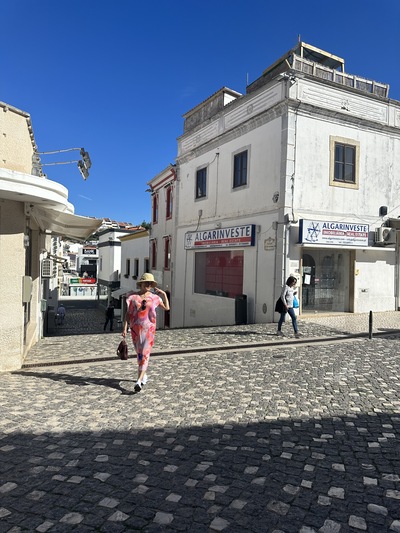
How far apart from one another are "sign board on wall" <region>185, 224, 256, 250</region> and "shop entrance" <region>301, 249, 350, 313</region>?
2.11 m

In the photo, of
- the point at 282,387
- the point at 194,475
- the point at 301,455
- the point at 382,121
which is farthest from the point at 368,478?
the point at 382,121

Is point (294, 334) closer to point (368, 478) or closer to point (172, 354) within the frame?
point (172, 354)

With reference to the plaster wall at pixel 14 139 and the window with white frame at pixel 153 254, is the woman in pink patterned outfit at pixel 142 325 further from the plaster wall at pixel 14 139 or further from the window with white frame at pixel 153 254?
the window with white frame at pixel 153 254

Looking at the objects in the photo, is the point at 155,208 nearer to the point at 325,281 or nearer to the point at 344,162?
the point at 344,162

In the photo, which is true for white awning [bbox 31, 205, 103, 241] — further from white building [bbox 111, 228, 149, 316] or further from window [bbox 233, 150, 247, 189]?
white building [bbox 111, 228, 149, 316]

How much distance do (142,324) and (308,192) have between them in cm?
922

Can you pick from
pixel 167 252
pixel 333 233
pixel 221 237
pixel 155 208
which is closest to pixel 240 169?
pixel 221 237

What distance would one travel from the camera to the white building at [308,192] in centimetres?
1237

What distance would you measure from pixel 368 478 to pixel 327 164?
457 inches

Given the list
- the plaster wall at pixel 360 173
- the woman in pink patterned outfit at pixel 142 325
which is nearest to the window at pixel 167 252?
the plaster wall at pixel 360 173

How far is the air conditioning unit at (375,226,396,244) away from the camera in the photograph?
13.5 metres

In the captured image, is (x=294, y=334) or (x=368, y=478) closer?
(x=368, y=478)

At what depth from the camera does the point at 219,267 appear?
52.2ft

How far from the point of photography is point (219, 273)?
1589cm
